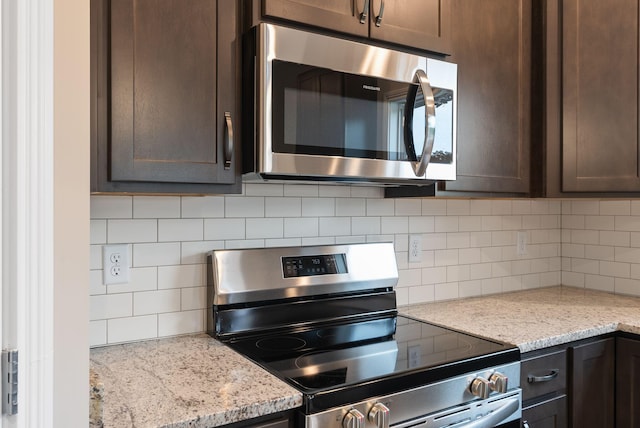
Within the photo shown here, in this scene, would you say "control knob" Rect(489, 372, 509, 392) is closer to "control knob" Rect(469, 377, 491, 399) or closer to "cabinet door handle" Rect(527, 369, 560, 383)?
"control knob" Rect(469, 377, 491, 399)

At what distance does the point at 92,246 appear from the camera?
157 centimetres

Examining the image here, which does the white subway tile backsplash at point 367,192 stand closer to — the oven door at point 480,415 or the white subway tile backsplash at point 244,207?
the white subway tile backsplash at point 244,207

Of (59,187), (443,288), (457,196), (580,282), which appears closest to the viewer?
(59,187)

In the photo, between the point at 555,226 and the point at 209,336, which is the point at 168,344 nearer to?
the point at 209,336

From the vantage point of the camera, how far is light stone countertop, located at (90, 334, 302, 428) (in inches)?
43.1

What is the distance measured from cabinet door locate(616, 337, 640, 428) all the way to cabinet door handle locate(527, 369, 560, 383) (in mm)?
322

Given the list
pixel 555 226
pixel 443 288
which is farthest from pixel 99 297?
pixel 555 226

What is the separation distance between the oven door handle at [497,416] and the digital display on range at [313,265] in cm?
67

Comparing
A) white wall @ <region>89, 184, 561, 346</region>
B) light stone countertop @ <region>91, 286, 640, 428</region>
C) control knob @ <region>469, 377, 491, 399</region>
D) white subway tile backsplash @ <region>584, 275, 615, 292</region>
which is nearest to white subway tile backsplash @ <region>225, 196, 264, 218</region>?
white wall @ <region>89, 184, 561, 346</region>

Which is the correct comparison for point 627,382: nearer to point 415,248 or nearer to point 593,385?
point 593,385

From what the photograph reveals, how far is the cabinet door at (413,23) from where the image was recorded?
5.53ft

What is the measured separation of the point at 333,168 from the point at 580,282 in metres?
1.79

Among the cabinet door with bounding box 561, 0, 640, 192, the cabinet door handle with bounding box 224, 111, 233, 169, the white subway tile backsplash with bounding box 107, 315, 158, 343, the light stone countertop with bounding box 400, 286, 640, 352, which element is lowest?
the light stone countertop with bounding box 400, 286, 640, 352
